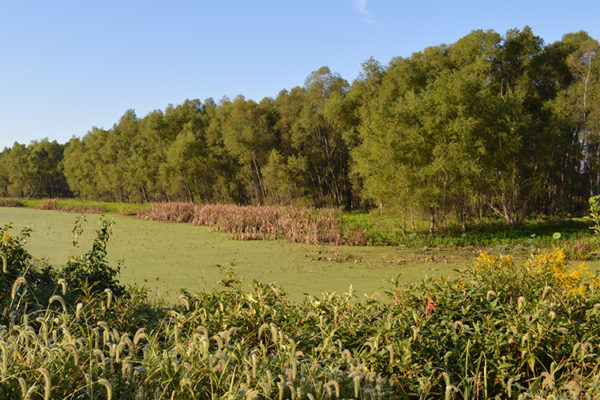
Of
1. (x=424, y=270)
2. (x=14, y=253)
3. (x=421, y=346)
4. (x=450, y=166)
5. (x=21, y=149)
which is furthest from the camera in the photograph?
(x=21, y=149)

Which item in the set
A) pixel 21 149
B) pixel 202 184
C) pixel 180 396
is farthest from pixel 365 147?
pixel 21 149

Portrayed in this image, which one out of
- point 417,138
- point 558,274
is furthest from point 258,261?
point 417,138

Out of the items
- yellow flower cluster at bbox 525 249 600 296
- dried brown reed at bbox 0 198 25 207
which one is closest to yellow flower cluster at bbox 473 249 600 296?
yellow flower cluster at bbox 525 249 600 296

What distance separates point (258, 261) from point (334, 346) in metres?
7.37

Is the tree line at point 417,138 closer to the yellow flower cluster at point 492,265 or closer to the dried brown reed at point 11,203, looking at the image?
the dried brown reed at point 11,203

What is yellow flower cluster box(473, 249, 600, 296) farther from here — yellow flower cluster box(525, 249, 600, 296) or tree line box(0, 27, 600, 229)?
tree line box(0, 27, 600, 229)

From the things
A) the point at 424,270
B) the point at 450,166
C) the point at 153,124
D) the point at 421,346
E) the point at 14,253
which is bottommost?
the point at 424,270

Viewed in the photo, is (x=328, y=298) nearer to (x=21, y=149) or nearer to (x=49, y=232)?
(x=49, y=232)

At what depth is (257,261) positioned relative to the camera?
9.89 meters

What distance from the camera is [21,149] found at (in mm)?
65688

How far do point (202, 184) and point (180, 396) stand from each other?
3691 centimetres

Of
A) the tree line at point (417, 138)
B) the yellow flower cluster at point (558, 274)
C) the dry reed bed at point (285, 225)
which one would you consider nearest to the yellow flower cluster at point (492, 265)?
the yellow flower cluster at point (558, 274)

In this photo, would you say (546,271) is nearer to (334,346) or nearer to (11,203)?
(334,346)

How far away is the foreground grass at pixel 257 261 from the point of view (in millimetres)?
7410
